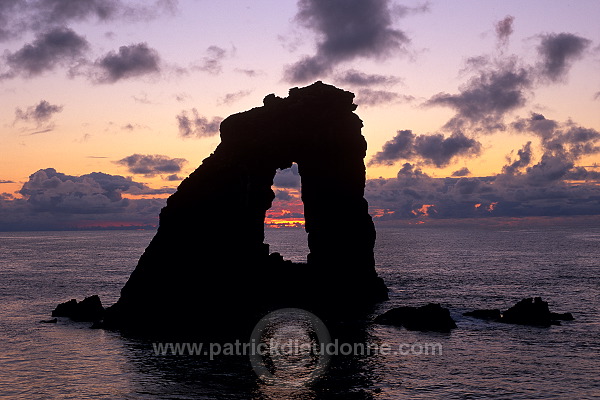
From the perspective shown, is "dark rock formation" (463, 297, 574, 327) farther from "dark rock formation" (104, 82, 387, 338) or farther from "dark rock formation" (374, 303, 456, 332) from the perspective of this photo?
"dark rock formation" (104, 82, 387, 338)

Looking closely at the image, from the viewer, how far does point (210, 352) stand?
48.2 meters

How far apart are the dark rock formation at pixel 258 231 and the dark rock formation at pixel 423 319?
1042 centimetres

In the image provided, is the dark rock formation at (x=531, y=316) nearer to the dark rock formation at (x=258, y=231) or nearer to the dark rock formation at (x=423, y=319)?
the dark rock formation at (x=423, y=319)

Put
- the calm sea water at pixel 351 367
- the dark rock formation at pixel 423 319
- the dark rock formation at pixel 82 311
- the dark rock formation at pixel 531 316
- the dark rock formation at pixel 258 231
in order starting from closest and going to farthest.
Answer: the calm sea water at pixel 351 367 → the dark rock formation at pixel 423 319 → the dark rock formation at pixel 531 316 → the dark rock formation at pixel 258 231 → the dark rock formation at pixel 82 311

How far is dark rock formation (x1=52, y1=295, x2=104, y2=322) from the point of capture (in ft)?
210

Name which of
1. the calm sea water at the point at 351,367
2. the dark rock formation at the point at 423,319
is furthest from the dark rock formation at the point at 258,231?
the dark rock formation at the point at 423,319

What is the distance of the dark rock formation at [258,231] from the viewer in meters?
62.5

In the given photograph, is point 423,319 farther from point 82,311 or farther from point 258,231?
point 82,311

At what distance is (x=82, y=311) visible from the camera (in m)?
64.7

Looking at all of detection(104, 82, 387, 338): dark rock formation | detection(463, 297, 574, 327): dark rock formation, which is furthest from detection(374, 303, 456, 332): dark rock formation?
detection(104, 82, 387, 338): dark rock formation

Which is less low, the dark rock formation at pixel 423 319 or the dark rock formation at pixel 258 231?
the dark rock formation at pixel 258 231

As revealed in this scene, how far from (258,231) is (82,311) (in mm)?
23668

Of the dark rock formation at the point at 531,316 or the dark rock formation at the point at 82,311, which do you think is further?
the dark rock formation at the point at 82,311

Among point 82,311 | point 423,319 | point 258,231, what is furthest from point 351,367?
point 82,311
